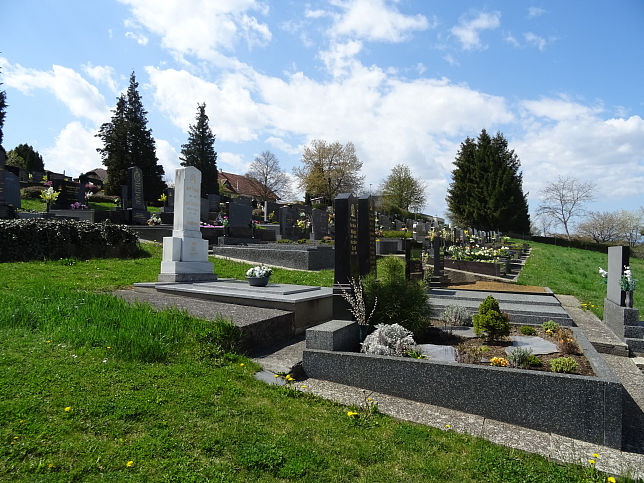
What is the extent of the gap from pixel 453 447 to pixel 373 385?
4.43 ft

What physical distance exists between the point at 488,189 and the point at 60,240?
39.3 m

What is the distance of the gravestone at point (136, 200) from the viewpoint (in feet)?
73.1

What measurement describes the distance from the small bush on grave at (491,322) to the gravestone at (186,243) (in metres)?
7.20

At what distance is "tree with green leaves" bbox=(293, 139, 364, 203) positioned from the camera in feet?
181

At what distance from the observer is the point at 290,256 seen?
1427 cm

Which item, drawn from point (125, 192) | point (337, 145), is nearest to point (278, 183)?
point (337, 145)

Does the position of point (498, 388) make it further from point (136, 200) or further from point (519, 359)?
point (136, 200)

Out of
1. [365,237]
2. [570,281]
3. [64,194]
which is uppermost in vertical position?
[64,194]

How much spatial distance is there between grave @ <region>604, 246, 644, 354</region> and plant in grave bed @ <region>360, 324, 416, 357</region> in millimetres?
4425

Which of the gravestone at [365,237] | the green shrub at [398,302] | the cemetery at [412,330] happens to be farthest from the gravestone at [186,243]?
the green shrub at [398,302]

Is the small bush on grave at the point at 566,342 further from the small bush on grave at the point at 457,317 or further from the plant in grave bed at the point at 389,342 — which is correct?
the plant in grave bed at the point at 389,342

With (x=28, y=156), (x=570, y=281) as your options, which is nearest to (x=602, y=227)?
(x=570, y=281)

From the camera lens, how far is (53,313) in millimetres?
5523

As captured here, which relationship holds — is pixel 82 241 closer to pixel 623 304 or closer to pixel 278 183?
pixel 623 304
